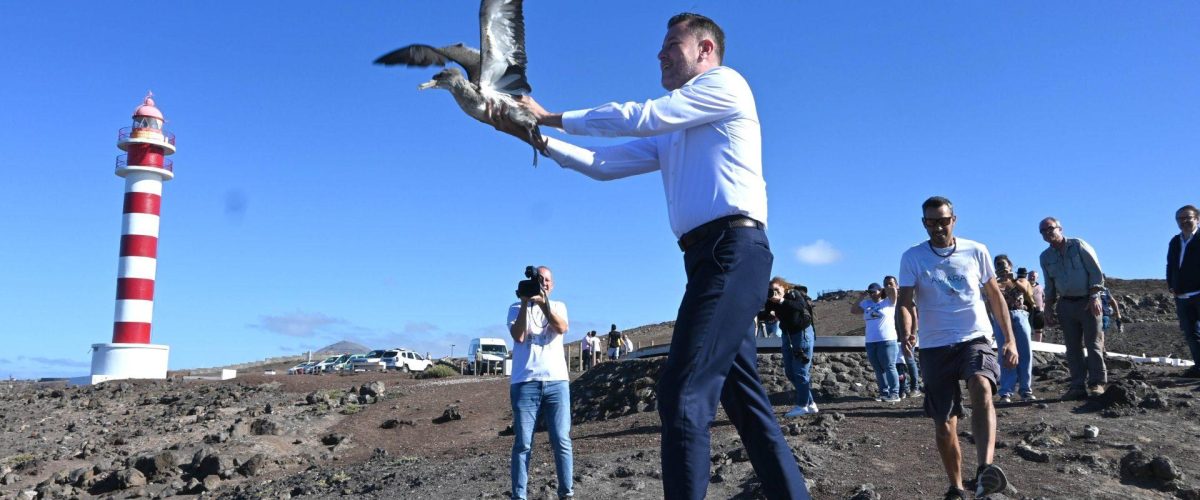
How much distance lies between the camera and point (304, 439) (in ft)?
53.5

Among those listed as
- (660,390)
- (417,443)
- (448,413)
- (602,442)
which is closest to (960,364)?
(660,390)

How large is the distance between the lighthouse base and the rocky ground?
20.1 feet

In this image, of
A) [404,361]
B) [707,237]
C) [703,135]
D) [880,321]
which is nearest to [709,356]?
[707,237]

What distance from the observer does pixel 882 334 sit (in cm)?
1130

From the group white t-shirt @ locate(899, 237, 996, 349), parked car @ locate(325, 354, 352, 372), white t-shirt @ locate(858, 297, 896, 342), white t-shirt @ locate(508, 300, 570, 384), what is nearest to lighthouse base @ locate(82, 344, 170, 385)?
parked car @ locate(325, 354, 352, 372)

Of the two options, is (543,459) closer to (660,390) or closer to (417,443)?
(417,443)

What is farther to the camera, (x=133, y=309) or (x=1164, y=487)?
(x=133, y=309)

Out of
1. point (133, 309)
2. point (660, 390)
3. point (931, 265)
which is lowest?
point (660, 390)

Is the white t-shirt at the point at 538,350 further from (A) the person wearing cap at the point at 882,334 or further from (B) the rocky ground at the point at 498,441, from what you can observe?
(A) the person wearing cap at the point at 882,334

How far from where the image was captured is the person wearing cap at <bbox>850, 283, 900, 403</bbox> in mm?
11273

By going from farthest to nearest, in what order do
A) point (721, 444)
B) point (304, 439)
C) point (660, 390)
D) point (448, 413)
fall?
point (448, 413) < point (304, 439) < point (721, 444) < point (660, 390)

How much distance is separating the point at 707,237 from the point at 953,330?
3082mm

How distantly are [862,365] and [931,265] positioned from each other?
30.4 feet

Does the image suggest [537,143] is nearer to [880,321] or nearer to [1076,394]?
[880,321]
